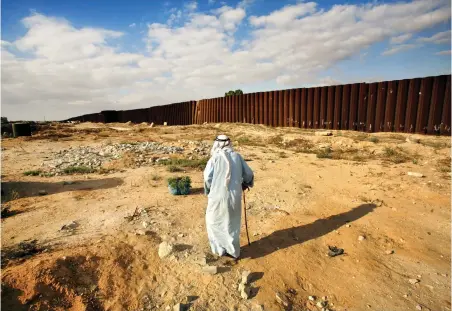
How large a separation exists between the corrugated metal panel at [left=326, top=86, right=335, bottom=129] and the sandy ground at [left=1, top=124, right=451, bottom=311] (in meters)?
5.27

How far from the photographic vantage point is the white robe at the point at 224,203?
368cm

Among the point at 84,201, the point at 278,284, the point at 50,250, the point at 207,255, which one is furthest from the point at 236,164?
the point at 84,201

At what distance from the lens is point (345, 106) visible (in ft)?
39.8

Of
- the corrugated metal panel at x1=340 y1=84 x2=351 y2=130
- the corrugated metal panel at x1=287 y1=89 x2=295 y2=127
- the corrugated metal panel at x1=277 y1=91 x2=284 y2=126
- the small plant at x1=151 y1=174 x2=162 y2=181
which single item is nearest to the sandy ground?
the small plant at x1=151 y1=174 x2=162 y2=181

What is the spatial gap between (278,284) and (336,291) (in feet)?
2.27

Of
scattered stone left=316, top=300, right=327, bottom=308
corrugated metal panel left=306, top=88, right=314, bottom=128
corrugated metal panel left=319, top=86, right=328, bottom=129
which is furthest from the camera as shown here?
corrugated metal panel left=306, top=88, right=314, bottom=128

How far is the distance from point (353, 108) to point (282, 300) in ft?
35.5

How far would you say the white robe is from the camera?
3678mm

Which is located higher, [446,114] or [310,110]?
[310,110]

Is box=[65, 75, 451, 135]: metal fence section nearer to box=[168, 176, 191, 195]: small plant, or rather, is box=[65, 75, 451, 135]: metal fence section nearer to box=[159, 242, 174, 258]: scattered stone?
box=[168, 176, 191, 195]: small plant

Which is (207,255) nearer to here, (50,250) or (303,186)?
(50,250)

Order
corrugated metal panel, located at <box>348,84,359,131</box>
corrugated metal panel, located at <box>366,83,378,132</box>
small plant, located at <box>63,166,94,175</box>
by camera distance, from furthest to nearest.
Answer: corrugated metal panel, located at <box>348,84,359,131</box>, corrugated metal panel, located at <box>366,83,378,132</box>, small plant, located at <box>63,166,94,175</box>

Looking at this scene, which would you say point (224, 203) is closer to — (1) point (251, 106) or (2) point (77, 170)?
(2) point (77, 170)

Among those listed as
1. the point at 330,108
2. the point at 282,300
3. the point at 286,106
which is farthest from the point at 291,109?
the point at 282,300
